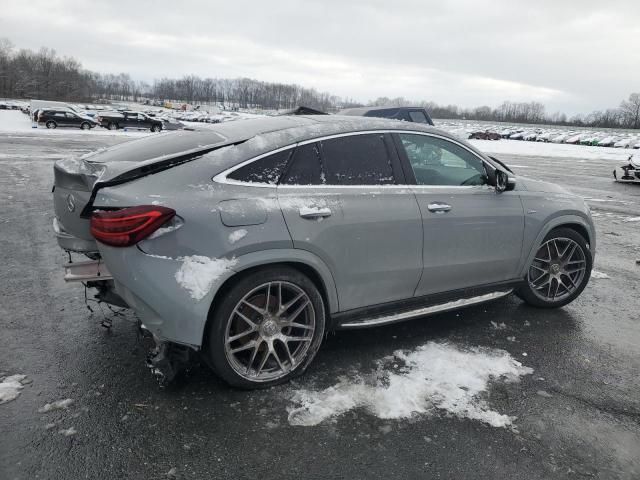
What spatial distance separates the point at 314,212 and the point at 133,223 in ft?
3.69

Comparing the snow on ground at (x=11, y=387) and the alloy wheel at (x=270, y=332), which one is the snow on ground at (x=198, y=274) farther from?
the snow on ground at (x=11, y=387)

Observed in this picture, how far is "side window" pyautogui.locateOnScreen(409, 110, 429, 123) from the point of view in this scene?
13219 mm

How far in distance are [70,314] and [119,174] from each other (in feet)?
6.06

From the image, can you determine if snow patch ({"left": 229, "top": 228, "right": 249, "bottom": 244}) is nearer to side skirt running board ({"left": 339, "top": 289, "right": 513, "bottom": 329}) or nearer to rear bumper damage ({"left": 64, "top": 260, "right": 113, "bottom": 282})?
rear bumper damage ({"left": 64, "top": 260, "right": 113, "bottom": 282})

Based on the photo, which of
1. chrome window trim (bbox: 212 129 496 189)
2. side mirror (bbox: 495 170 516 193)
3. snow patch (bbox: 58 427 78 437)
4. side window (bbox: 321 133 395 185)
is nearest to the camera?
snow patch (bbox: 58 427 78 437)

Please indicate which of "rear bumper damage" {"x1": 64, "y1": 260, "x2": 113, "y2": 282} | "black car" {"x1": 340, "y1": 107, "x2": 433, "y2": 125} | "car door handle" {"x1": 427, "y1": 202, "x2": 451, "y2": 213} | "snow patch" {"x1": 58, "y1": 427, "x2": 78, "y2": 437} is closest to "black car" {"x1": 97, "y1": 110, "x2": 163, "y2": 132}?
"black car" {"x1": 340, "y1": 107, "x2": 433, "y2": 125}

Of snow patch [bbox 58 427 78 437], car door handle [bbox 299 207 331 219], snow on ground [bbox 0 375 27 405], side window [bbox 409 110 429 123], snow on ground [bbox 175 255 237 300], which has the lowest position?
snow on ground [bbox 0 375 27 405]

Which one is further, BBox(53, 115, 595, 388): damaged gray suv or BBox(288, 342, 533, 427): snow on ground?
BBox(288, 342, 533, 427): snow on ground

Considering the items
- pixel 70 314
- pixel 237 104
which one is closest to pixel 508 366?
pixel 70 314

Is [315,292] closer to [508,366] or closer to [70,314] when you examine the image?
Result: [508,366]

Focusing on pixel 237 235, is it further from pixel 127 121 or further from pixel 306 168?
pixel 127 121

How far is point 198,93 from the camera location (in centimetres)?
18638

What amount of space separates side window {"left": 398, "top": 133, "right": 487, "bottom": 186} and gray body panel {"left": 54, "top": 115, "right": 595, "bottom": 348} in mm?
87

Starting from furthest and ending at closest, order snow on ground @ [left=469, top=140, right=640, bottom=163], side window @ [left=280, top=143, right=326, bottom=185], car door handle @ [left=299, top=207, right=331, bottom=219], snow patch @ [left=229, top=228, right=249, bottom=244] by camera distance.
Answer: snow on ground @ [left=469, top=140, right=640, bottom=163]
side window @ [left=280, top=143, right=326, bottom=185]
car door handle @ [left=299, top=207, right=331, bottom=219]
snow patch @ [left=229, top=228, right=249, bottom=244]
